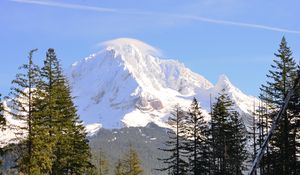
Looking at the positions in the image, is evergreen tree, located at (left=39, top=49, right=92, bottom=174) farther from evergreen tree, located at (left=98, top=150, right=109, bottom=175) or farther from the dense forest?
evergreen tree, located at (left=98, top=150, right=109, bottom=175)

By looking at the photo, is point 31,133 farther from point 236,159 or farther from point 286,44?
point 236,159

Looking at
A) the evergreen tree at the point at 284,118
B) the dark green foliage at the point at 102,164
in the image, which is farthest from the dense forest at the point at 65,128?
the dark green foliage at the point at 102,164

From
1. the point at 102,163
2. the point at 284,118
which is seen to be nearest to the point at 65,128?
the point at 284,118

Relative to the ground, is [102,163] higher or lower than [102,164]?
higher

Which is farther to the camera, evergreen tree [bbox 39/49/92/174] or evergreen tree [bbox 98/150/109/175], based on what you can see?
evergreen tree [bbox 98/150/109/175]

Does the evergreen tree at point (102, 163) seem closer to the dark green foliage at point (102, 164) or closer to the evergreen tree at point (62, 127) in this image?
the dark green foliage at point (102, 164)

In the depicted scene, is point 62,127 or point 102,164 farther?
point 102,164

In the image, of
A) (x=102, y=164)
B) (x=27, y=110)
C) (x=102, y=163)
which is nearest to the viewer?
(x=27, y=110)

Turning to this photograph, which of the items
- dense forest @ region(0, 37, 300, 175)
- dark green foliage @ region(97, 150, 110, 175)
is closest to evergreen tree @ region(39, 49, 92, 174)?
dense forest @ region(0, 37, 300, 175)

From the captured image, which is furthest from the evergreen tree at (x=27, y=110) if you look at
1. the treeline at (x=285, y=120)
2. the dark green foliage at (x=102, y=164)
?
the dark green foliage at (x=102, y=164)

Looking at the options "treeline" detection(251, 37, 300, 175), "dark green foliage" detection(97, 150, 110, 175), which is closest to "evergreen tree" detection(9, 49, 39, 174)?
"treeline" detection(251, 37, 300, 175)

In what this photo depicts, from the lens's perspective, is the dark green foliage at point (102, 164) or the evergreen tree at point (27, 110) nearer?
the evergreen tree at point (27, 110)

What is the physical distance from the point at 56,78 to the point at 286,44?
19604mm

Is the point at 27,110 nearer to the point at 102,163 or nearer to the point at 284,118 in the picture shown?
the point at 284,118
